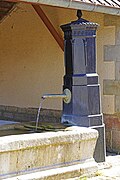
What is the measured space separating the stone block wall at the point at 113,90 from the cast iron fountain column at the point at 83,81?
1278mm

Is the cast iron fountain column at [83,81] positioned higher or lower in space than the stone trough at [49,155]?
higher

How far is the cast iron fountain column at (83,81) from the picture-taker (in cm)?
717

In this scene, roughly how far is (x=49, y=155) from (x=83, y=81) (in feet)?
4.96

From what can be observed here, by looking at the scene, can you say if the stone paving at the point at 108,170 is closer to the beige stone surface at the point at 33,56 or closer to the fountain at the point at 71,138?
the fountain at the point at 71,138

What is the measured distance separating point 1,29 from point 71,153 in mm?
5435

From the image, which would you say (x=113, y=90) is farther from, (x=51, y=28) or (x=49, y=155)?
(x=49, y=155)

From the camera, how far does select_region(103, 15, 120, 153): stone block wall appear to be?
850cm

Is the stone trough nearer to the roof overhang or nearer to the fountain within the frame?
the fountain

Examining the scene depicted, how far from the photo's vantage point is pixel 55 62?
962cm

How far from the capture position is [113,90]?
28.1 ft

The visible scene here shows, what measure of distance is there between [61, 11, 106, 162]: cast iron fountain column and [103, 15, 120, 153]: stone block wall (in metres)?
1.28

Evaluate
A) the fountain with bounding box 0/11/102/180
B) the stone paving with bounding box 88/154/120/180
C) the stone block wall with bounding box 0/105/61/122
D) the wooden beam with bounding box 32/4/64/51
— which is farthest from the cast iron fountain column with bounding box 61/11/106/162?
the stone block wall with bounding box 0/105/61/122

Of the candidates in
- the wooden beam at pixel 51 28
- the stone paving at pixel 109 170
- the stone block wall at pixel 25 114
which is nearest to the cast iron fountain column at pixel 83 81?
the stone paving at pixel 109 170

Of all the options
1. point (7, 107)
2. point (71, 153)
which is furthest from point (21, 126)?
point (7, 107)
